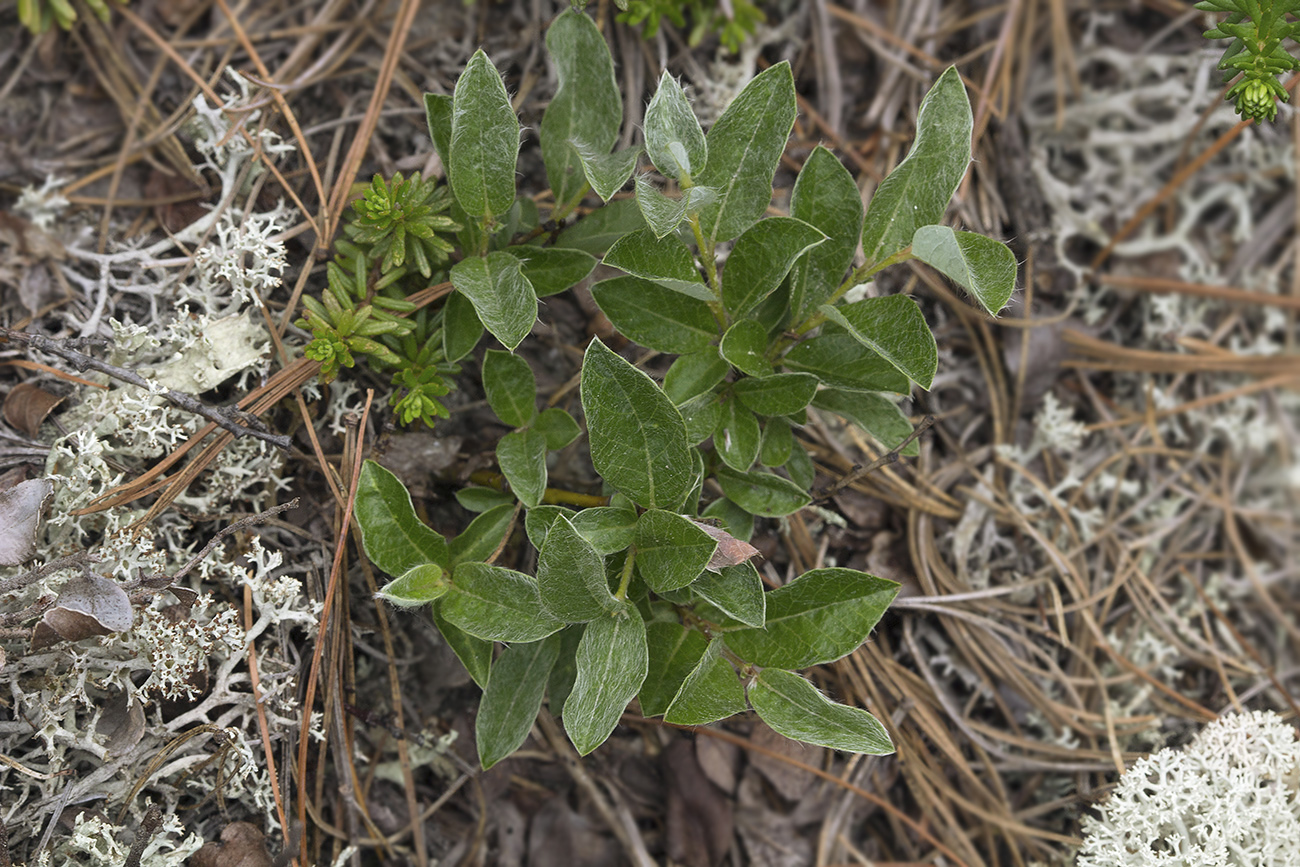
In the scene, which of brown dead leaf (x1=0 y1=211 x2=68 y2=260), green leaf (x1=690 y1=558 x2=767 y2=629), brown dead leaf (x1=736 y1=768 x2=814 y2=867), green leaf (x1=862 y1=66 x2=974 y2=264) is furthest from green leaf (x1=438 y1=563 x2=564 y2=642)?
brown dead leaf (x1=0 y1=211 x2=68 y2=260)

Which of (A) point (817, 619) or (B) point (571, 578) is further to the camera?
(A) point (817, 619)

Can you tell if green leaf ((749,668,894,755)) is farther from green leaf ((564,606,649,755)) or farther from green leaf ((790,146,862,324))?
green leaf ((790,146,862,324))

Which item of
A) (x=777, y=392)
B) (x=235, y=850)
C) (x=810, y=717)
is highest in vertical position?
(x=777, y=392)

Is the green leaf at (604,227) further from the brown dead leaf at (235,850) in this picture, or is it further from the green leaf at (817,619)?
the brown dead leaf at (235,850)

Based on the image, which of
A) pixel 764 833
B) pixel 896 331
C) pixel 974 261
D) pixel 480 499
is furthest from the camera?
pixel 764 833

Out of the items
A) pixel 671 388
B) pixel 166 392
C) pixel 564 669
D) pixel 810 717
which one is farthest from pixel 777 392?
pixel 166 392

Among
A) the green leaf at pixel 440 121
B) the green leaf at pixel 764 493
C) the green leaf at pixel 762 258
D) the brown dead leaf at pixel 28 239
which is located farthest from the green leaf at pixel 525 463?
the brown dead leaf at pixel 28 239

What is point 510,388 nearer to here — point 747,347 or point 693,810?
point 747,347

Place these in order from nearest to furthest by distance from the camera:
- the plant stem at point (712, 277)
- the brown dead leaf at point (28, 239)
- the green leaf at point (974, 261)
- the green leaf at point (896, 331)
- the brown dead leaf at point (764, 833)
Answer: the green leaf at point (974, 261), the green leaf at point (896, 331), the plant stem at point (712, 277), the brown dead leaf at point (28, 239), the brown dead leaf at point (764, 833)
